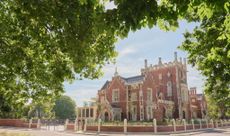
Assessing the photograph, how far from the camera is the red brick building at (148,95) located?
42.9 m

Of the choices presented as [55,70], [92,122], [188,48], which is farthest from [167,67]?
[55,70]

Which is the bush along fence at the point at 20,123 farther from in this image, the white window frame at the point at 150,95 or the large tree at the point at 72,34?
the large tree at the point at 72,34

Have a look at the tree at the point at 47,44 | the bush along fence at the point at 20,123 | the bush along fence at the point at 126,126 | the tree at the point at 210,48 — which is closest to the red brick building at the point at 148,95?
the bush along fence at the point at 126,126

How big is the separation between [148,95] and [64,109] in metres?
53.1

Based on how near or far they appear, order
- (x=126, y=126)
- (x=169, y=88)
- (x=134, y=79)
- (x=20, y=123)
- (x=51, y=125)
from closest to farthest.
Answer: (x=126, y=126), (x=20, y=123), (x=134, y=79), (x=51, y=125), (x=169, y=88)

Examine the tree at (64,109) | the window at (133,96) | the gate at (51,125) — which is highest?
the window at (133,96)

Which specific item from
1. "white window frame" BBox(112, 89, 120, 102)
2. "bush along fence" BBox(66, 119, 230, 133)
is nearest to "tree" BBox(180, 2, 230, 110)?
"bush along fence" BBox(66, 119, 230, 133)

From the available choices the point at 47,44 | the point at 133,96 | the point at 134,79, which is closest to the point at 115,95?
the point at 133,96

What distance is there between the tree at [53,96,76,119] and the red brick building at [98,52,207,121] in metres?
44.3

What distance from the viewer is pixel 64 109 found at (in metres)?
90.9

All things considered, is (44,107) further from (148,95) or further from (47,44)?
(148,95)

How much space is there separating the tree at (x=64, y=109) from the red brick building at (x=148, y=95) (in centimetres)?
4432

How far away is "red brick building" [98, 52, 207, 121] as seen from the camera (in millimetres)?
42875

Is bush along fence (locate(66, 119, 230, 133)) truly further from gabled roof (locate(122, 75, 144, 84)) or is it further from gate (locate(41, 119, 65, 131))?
gabled roof (locate(122, 75, 144, 84))
